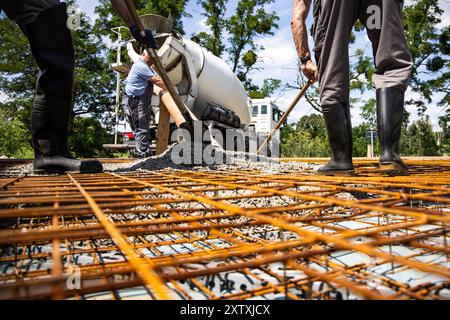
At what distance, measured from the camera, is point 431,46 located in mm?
14086

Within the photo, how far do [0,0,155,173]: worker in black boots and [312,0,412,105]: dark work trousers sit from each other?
5.21 feet

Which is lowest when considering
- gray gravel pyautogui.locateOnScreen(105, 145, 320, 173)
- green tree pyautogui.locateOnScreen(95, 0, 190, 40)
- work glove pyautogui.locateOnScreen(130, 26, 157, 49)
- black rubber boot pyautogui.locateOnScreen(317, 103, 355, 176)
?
gray gravel pyautogui.locateOnScreen(105, 145, 320, 173)

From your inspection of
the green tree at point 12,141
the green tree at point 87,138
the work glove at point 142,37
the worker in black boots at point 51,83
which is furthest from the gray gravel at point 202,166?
the green tree at point 87,138

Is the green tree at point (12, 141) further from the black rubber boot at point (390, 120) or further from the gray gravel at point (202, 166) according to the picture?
the black rubber boot at point (390, 120)

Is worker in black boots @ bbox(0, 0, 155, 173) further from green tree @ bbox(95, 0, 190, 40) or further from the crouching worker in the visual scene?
green tree @ bbox(95, 0, 190, 40)

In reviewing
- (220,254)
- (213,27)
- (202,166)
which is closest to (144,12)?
(213,27)

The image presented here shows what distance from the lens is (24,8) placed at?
65.8 inches

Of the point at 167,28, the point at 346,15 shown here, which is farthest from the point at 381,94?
the point at 167,28

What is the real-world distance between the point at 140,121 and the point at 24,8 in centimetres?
226

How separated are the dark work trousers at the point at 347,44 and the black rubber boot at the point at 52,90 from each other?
1589mm

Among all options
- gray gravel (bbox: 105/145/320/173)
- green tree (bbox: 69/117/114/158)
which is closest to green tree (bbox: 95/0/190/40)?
green tree (bbox: 69/117/114/158)

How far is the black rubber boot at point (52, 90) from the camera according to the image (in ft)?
5.78

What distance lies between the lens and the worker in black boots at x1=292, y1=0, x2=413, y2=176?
5.47 ft
